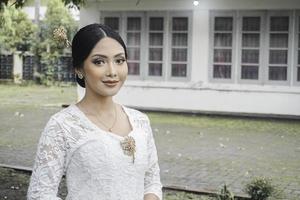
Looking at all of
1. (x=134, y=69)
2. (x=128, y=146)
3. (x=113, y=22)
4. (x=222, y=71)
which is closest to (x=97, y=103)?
(x=128, y=146)

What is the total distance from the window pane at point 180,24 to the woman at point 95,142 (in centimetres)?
1471

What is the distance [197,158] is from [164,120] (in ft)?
18.0

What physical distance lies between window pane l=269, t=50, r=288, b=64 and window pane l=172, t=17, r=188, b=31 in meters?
2.54

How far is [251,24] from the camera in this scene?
16.2m

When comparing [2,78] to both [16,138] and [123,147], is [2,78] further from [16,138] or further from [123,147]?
[123,147]

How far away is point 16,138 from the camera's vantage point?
12.1 m

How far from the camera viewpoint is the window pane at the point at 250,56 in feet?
53.2

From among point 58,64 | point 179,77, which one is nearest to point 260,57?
point 179,77

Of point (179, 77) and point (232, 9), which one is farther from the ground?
point (232, 9)

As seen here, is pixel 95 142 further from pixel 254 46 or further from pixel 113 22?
pixel 113 22

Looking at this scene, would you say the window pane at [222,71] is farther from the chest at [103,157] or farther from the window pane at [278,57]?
the chest at [103,157]

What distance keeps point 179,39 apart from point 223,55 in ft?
4.46

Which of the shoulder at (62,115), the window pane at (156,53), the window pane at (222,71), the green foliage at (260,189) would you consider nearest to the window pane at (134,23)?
the window pane at (156,53)

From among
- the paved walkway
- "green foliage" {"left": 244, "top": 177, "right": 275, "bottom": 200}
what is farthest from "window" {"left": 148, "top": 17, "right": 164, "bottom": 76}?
"green foliage" {"left": 244, "top": 177, "right": 275, "bottom": 200}
